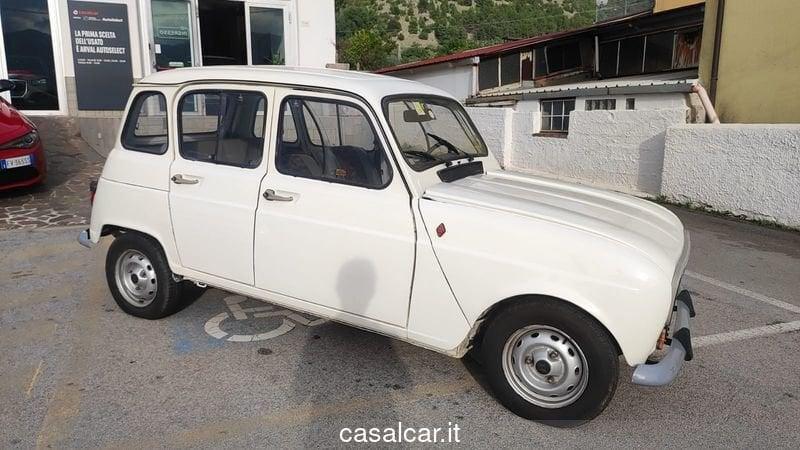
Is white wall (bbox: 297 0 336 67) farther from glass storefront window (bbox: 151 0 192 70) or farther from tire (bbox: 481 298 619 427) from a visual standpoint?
tire (bbox: 481 298 619 427)

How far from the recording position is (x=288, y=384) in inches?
144

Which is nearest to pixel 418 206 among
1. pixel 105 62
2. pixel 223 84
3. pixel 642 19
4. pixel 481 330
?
pixel 481 330

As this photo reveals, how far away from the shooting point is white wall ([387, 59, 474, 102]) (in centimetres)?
2214

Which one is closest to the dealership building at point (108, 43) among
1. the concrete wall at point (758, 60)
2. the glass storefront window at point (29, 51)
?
the glass storefront window at point (29, 51)

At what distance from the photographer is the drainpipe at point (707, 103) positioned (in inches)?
448

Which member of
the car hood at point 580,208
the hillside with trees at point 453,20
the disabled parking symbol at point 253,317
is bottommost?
the disabled parking symbol at point 253,317

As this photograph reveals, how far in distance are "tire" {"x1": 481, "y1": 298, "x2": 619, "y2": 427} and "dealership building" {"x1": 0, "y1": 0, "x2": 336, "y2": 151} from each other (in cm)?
1008

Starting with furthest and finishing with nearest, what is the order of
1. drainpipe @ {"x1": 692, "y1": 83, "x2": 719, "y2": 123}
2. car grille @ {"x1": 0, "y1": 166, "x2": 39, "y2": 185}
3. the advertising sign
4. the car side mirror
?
1. drainpipe @ {"x1": 692, "y1": 83, "x2": 719, "y2": 123}
2. the advertising sign
3. the car side mirror
4. car grille @ {"x1": 0, "y1": 166, "x2": 39, "y2": 185}

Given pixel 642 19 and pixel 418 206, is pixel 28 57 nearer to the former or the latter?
pixel 418 206

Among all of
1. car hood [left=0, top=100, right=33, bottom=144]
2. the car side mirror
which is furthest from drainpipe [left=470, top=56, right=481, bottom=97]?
car hood [left=0, top=100, right=33, bottom=144]

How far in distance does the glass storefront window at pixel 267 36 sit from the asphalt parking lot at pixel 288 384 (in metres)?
8.59

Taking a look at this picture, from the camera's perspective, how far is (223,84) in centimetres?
408

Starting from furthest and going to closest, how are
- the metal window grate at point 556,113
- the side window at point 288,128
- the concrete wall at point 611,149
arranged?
1. the metal window grate at point 556,113
2. the concrete wall at point 611,149
3. the side window at point 288,128

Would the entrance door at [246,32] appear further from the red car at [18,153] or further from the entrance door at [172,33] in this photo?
the red car at [18,153]
